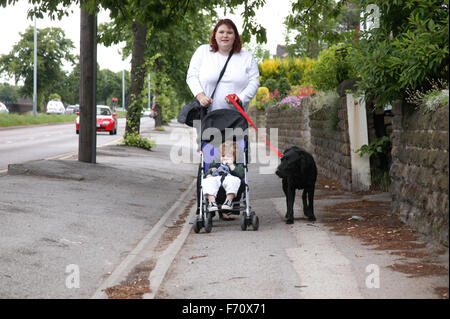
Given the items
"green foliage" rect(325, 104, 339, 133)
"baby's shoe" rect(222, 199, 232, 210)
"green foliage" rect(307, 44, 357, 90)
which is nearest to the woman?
"baby's shoe" rect(222, 199, 232, 210)

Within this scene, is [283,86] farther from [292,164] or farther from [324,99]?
[292,164]

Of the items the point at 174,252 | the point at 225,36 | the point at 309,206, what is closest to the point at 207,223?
the point at 174,252

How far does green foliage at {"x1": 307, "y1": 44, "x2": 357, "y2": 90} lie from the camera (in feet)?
41.8

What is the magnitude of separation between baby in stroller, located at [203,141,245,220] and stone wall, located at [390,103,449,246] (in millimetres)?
1813

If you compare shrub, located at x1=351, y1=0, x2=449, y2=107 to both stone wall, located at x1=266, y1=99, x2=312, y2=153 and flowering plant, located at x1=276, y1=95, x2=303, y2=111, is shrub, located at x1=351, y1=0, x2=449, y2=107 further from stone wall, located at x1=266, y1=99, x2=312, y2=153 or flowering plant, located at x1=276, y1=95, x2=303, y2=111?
flowering plant, located at x1=276, y1=95, x2=303, y2=111

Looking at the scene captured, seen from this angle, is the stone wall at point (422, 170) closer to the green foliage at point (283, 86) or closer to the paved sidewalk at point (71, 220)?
the paved sidewalk at point (71, 220)

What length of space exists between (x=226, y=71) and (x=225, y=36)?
40 cm

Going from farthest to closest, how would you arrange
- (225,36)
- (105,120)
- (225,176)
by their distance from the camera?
(105,120), (225,36), (225,176)

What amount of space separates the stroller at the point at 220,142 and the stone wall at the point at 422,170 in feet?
5.56

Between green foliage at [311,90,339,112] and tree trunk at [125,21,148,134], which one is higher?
tree trunk at [125,21,148,134]

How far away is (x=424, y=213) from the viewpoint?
6.19 metres

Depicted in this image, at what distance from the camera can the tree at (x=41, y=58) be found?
7712 cm

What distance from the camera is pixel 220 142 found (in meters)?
7.28
